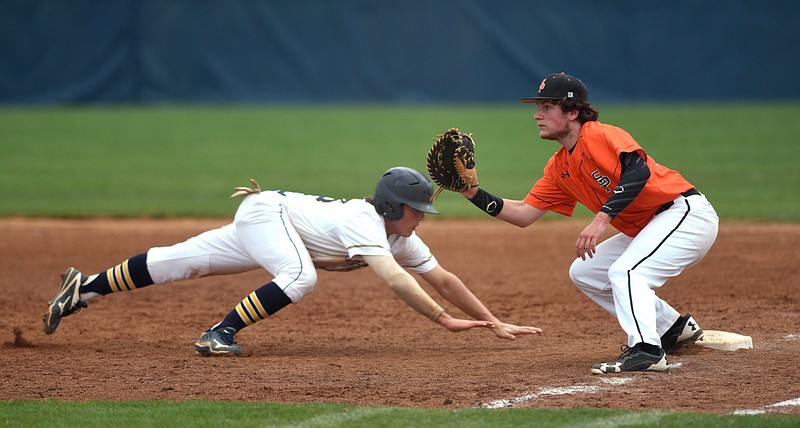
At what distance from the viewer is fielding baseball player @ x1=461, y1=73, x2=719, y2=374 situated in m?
4.39

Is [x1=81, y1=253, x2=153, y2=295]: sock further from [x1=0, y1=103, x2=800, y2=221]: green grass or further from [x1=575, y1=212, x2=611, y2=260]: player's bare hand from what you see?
[x1=0, y1=103, x2=800, y2=221]: green grass

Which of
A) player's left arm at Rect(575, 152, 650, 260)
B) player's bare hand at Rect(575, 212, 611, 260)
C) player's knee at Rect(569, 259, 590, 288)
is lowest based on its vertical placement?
player's knee at Rect(569, 259, 590, 288)

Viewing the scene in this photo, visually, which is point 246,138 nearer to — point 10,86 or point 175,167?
point 175,167

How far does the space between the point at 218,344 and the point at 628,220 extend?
214 cm

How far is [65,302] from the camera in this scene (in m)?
5.25

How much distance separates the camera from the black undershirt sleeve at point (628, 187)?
14.3 feet

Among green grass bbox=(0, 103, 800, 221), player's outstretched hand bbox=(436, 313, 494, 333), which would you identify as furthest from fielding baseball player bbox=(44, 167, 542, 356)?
green grass bbox=(0, 103, 800, 221)

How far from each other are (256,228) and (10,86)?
1937 centimetres

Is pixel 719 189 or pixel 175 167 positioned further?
pixel 175 167

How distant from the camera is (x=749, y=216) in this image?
973 centimetres

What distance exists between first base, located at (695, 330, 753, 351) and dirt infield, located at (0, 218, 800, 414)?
0.15ft

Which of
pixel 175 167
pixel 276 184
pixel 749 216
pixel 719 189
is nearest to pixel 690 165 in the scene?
pixel 719 189

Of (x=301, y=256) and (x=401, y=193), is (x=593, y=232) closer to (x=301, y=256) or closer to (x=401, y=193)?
(x=401, y=193)

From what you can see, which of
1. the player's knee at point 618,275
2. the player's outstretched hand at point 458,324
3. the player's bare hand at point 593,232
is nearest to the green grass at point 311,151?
the player's knee at point 618,275
